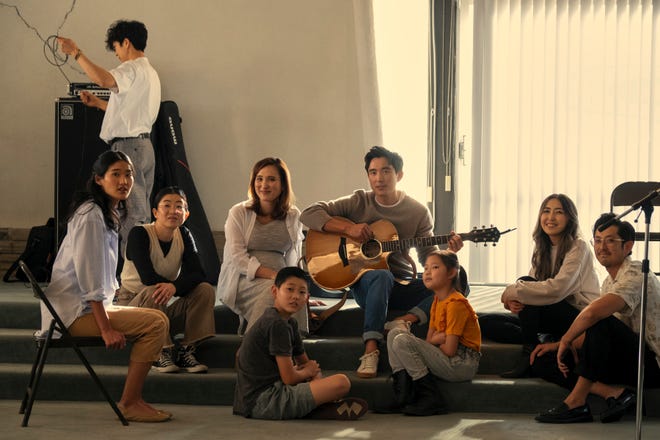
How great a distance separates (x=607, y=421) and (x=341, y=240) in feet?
5.08

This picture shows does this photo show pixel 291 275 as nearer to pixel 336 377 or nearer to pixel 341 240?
pixel 336 377

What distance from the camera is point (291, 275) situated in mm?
4164

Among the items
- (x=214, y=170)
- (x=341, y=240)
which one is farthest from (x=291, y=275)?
(x=214, y=170)

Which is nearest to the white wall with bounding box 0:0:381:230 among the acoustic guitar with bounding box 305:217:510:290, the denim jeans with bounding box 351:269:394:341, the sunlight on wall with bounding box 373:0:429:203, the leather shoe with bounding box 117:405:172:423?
the sunlight on wall with bounding box 373:0:429:203

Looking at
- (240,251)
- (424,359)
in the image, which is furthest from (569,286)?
(240,251)

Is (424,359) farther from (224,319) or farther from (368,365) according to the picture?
(224,319)

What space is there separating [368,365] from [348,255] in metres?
0.63

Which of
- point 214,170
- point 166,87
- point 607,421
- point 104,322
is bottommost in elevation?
point 607,421

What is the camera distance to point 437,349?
170 inches

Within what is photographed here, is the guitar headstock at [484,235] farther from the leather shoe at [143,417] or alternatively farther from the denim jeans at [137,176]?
the denim jeans at [137,176]

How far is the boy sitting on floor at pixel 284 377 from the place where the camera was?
4.09m

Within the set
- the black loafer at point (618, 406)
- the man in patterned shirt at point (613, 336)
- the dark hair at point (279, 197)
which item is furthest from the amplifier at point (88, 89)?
the black loafer at point (618, 406)

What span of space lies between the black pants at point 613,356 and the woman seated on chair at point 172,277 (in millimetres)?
1715

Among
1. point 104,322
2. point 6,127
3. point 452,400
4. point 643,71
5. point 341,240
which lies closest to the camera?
point 104,322
